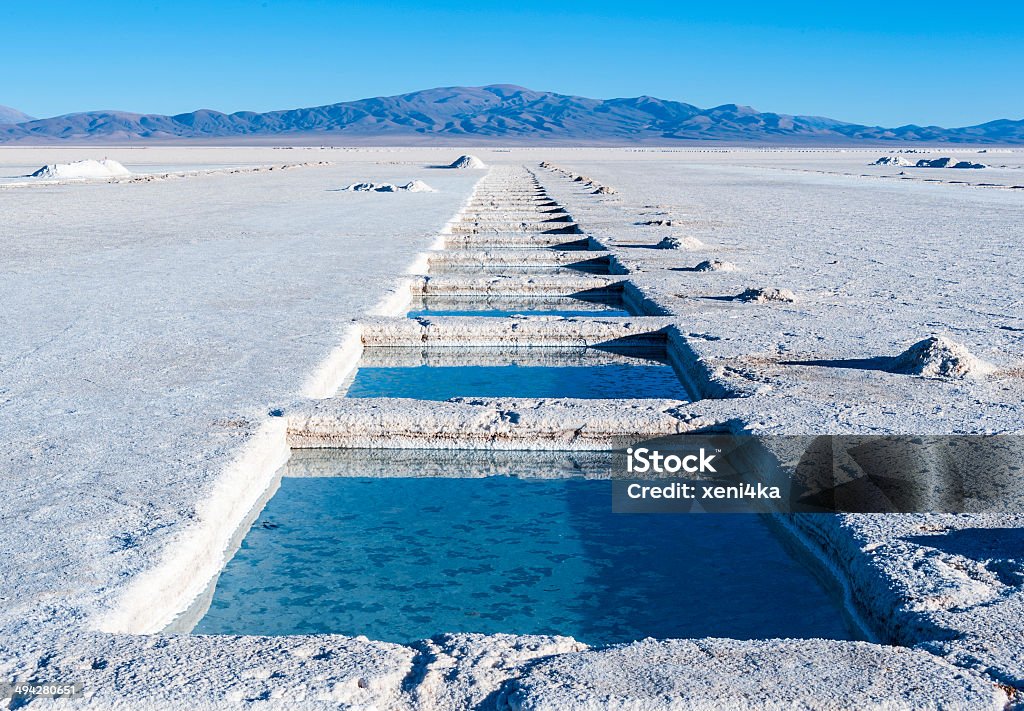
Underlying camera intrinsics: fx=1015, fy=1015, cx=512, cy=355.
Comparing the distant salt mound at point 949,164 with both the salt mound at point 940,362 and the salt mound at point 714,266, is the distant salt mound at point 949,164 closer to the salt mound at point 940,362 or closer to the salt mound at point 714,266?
the salt mound at point 714,266

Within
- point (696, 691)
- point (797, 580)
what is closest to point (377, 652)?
point (696, 691)

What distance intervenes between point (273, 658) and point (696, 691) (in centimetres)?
79

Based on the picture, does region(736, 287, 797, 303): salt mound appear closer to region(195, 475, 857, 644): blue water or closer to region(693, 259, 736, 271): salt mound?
region(693, 259, 736, 271): salt mound

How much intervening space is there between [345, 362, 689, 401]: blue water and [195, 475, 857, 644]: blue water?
1.27m

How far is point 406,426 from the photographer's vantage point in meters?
3.59

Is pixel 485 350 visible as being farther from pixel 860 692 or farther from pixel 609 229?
pixel 609 229

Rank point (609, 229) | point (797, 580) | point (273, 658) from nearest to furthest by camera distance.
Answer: point (273, 658) → point (797, 580) → point (609, 229)

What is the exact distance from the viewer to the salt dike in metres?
1.87

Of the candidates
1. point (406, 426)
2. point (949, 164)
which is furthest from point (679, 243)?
point (949, 164)

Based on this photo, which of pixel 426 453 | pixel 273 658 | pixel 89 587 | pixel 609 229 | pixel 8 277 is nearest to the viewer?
pixel 273 658

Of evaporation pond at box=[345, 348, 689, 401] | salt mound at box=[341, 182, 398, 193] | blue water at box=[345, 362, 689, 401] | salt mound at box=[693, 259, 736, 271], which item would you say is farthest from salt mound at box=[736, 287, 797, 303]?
salt mound at box=[341, 182, 398, 193]

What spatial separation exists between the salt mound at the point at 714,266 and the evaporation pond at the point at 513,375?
8.73 ft

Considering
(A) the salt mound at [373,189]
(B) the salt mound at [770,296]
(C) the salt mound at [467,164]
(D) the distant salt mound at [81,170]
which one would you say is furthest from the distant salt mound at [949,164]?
(B) the salt mound at [770,296]

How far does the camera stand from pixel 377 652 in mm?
1966
